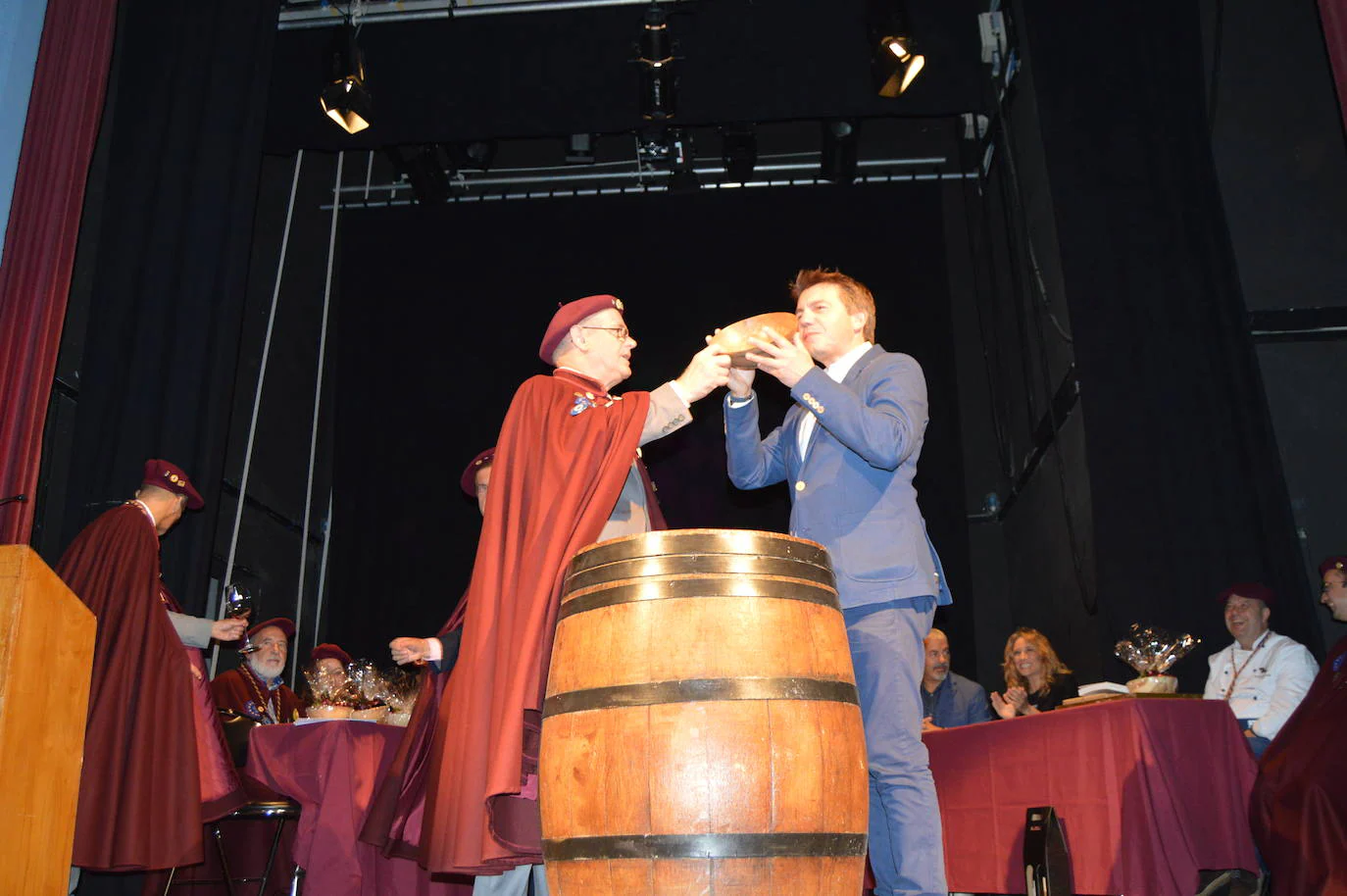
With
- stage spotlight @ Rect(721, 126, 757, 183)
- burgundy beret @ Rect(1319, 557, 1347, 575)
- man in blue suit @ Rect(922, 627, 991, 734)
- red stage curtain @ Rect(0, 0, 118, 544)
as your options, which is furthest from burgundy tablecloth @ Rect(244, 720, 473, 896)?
stage spotlight @ Rect(721, 126, 757, 183)

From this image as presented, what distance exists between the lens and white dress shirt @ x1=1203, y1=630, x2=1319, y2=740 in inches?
187

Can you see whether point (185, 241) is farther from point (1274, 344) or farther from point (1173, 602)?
point (1274, 344)

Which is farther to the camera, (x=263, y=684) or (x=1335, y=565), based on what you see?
(x=263, y=684)

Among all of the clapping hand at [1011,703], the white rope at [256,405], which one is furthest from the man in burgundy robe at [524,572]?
the white rope at [256,405]

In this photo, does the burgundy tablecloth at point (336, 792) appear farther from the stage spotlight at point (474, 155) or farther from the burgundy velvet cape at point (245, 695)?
the stage spotlight at point (474, 155)

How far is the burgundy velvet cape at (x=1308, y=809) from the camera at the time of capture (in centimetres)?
301

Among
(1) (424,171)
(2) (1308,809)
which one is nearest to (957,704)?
(2) (1308,809)

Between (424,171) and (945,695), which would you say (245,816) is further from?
(424,171)

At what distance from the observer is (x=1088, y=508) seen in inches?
248

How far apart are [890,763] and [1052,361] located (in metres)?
5.18

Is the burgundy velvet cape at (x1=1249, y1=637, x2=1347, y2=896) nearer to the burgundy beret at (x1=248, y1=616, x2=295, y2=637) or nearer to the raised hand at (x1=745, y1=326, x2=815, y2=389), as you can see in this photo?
the raised hand at (x1=745, y1=326, x2=815, y2=389)

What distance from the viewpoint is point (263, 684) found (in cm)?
590

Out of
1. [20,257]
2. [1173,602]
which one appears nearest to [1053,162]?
[1173,602]

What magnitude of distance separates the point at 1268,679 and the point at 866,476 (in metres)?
3.32
